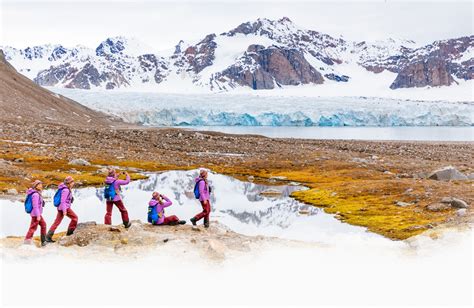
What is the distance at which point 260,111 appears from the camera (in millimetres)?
175375

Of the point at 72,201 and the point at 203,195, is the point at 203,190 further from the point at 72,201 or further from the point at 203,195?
the point at 72,201

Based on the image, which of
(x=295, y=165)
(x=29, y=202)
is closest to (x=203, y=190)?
(x=29, y=202)

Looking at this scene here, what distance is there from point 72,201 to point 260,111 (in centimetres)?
15598

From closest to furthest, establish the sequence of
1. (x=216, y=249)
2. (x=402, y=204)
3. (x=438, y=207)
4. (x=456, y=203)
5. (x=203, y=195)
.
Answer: (x=216, y=249)
(x=203, y=195)
(x=456, y=203)
(x=438, y=207)
(x=402, y=204)

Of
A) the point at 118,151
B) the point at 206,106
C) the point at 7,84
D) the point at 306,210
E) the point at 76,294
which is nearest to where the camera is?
the point at 76,294

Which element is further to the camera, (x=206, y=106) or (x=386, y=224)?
(x=206, y=106)

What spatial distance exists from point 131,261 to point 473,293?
1006 centimetres

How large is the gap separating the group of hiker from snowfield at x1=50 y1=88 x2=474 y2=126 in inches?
5704

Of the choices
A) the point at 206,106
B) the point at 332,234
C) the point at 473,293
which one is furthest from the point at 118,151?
the point at 206,106

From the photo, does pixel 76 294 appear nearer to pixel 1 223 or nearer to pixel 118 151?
pixel 1 223

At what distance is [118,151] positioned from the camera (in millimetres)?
64812

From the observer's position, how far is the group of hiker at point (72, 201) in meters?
19.4

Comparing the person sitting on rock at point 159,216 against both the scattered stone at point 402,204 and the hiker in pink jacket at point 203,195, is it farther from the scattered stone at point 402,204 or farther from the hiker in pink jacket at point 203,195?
the scattered stone at point 402,204

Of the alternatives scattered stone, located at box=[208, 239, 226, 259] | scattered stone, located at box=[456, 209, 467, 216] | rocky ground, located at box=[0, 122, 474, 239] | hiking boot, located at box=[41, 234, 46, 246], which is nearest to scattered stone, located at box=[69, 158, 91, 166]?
rocky ground, located at box=[0, 122, 474, 239]
